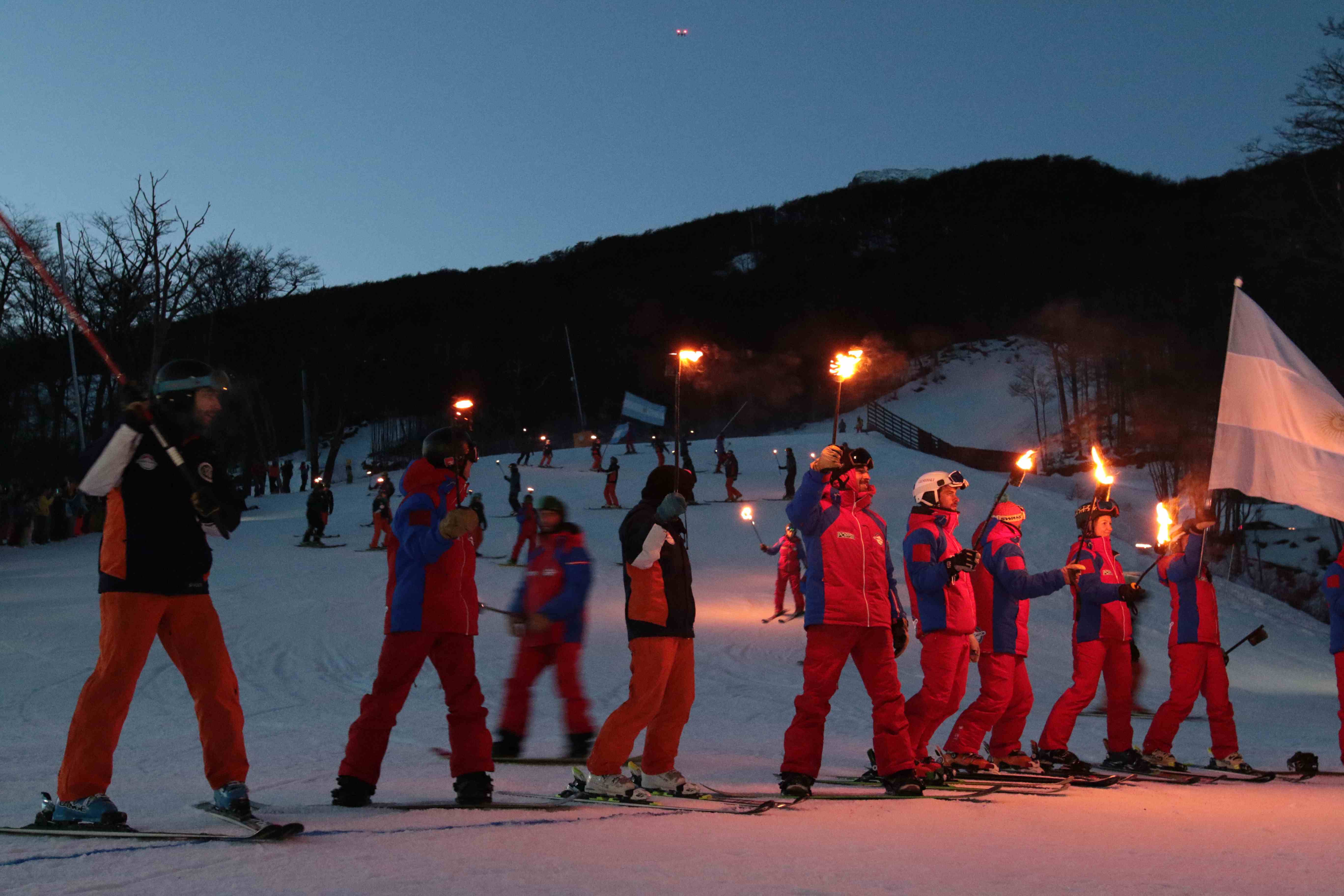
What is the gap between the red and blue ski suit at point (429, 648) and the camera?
4.49 m

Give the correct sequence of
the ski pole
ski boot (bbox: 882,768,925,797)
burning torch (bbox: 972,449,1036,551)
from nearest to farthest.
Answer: the ski pole → ski boot (bbox: 882,768,925,797) → burning torch (bbox: 972,449,1036,551)

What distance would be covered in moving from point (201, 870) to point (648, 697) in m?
2.24

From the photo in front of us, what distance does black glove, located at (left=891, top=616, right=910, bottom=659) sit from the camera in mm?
5570

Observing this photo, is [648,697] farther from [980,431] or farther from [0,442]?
[980,431]

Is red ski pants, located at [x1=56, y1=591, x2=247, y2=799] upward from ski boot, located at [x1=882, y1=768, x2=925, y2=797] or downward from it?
upward

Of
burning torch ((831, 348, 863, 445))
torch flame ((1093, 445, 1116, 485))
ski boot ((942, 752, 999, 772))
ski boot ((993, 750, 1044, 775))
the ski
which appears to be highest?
burning torch ((831, 348, 863, 445))

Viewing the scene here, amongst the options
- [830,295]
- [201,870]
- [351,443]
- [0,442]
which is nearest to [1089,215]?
[830,295]

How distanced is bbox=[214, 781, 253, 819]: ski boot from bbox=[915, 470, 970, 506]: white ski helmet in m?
3.81

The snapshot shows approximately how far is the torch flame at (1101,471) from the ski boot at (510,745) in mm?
3892

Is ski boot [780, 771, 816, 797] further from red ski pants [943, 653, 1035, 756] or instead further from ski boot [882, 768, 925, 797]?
red ski pants [943, 653, 1035, 756]

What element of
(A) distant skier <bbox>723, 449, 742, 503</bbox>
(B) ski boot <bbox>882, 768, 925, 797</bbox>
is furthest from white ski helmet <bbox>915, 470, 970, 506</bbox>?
(A) distant skier <bbox>723, 449, 742, 503</bbox>

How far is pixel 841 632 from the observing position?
532cm

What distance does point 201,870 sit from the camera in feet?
10.0

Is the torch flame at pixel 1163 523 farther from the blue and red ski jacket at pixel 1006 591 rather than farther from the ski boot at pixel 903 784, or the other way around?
the ski boot at pixel 903 784
